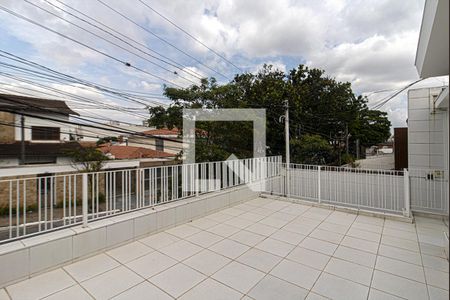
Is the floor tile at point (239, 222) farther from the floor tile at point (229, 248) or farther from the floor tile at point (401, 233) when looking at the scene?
the floor tile at point (401, 233)

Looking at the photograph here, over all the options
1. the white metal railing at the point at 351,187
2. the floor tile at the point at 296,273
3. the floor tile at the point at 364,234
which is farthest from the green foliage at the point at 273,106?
the floor tile at the point at 296,273

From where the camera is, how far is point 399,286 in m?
2.07

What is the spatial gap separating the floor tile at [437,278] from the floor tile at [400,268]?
0.16 ft

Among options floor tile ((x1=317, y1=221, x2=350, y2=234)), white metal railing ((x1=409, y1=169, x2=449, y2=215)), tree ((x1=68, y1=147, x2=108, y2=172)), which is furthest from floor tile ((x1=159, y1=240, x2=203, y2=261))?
tree ((x1=68, y1=147, x2=108, y2=172))

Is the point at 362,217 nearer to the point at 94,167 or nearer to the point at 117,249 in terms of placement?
the point at 117,249

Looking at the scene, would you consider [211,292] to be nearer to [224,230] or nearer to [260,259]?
[260,259]

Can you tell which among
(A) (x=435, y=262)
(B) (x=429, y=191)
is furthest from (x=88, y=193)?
(B) (x=429, y=191)

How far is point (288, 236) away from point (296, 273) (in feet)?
3.15

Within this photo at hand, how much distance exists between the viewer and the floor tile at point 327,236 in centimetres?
310

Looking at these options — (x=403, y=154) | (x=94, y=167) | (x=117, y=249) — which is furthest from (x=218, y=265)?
(x=94, y=167)

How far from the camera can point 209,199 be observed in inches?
165

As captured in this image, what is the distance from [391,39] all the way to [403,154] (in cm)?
371

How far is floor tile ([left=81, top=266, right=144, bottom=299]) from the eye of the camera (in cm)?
193

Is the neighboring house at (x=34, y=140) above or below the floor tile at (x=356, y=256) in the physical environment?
above
